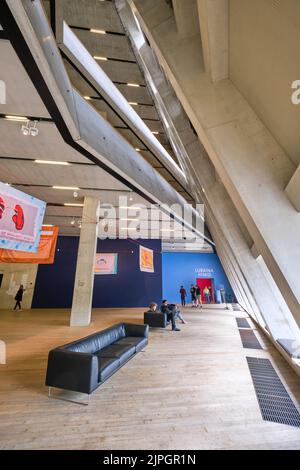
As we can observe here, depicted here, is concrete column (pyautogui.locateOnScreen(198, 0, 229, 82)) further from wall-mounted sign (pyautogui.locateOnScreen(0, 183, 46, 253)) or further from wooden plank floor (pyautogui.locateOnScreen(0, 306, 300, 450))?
wall-mounted sign (pyautogui.locateOnScreen(0, 183, 46, 253))

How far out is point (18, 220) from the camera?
5.66 metres

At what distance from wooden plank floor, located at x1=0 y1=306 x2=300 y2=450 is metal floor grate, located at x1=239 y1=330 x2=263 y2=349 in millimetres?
797

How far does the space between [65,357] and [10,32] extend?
4.57 m

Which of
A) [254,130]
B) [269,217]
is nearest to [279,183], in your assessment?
[269,217]

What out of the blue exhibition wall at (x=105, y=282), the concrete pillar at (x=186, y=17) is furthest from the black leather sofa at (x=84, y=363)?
the blue exhibition wall at (x=105, y=282)

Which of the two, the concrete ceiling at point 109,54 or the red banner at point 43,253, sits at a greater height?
the concrete ceiling at point 109,54

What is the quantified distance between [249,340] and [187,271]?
10826 mm

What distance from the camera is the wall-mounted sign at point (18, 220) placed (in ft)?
17.3

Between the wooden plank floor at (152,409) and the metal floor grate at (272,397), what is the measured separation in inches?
4.5

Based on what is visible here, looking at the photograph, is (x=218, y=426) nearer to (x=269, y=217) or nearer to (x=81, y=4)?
(x=269, y=217)

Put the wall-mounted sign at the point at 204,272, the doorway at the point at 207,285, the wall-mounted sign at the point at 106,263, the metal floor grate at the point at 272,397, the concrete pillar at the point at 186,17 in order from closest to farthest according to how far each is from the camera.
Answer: the concrete pillar at the point at 186,17
the metal floor grate at the point at 272,397
the wall-mounted sign at the point at 106,263
the doorway at the point at 207,285
the wall-mounted sign at the point at 204,272

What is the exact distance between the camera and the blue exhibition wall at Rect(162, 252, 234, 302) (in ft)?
54.0

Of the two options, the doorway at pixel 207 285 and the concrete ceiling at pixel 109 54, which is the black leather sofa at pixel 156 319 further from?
the doorway at pixel 207 285

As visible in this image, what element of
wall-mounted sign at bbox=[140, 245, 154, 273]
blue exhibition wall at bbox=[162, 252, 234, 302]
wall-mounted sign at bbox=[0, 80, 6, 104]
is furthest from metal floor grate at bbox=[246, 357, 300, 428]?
blue exhibition wall at bbox=[162, 252, 234, 302]
